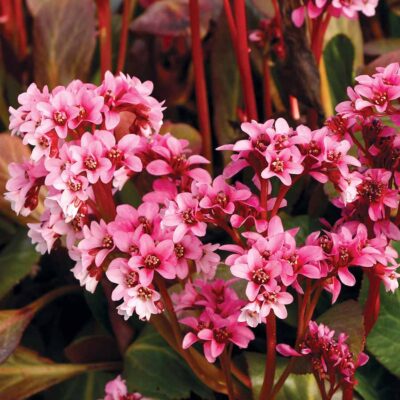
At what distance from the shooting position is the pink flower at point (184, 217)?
0.47 metres

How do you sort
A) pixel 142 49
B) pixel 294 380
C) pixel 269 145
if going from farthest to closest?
pixel 142 49 < pixel 294 380 < pixel 269 145

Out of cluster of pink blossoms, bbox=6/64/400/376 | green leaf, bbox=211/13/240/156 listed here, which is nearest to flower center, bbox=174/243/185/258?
cluster of pink blossoms, bbox=6/64/400/376

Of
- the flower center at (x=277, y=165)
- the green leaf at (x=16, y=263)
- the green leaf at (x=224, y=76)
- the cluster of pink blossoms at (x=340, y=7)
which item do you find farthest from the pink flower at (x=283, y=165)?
the green leaf at (x=224, y=76)

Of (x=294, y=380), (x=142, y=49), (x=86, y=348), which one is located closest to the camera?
(x=294, y=380)

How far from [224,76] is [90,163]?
469mm

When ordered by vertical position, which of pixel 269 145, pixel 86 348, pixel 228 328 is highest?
pixel 269 145

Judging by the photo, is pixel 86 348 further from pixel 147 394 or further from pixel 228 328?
pixel 228 328

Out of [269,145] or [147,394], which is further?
[147,394]

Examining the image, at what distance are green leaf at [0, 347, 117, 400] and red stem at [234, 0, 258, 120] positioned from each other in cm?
29

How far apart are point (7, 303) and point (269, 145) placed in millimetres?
443

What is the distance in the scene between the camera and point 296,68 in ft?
2.30

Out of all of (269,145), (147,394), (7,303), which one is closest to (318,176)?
(269,145)

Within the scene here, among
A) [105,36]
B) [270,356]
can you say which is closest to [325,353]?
[270,356]

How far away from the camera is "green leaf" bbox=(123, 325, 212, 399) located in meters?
0.66
